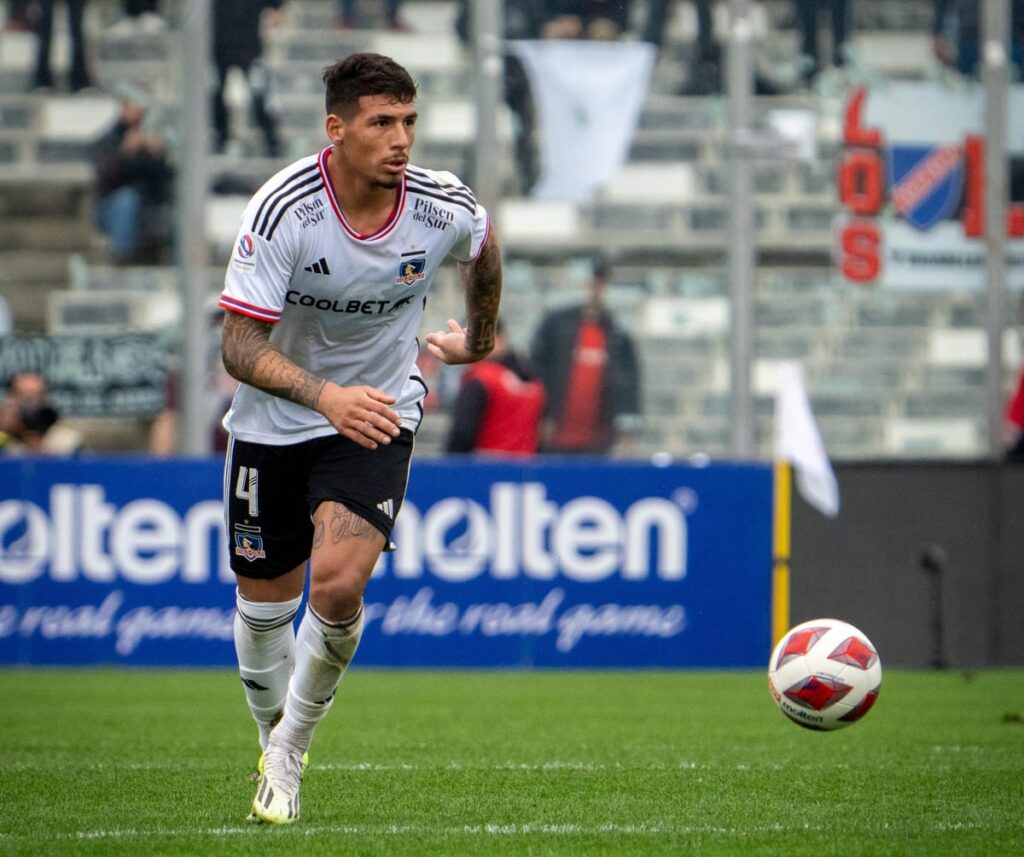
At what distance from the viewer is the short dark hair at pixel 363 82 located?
5.71 m

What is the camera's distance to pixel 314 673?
19.1 ft

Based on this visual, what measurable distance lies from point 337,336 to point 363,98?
77 cm

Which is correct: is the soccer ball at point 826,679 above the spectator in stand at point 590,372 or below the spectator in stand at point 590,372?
above

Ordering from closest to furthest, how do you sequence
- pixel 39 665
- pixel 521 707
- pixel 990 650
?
pixel 521 707, pixel 39 665, pixel 990 650

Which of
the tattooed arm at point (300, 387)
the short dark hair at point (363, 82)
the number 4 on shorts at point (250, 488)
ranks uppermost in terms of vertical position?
the short dark hair at point (363, 82)

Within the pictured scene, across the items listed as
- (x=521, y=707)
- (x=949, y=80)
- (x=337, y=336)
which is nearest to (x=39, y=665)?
(x=521, y=707)

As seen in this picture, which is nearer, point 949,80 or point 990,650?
point 990,650

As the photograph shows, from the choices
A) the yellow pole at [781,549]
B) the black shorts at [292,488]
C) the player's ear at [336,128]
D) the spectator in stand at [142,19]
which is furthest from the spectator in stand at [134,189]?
the player's ear at [336,128]

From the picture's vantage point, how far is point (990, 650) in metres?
13.3

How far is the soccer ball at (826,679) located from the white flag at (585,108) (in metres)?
8.31

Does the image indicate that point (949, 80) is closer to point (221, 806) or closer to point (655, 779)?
point (655, 779)

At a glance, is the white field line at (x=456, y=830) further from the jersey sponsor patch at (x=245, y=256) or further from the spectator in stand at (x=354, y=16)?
the spectator in stand at (x=354, y=16)

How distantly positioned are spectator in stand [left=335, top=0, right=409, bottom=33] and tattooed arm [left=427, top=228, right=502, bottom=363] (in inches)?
349

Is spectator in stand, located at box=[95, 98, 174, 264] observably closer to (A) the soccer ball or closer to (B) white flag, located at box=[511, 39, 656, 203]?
(B) white flag, located at box=[511, 39, 656, 203]
